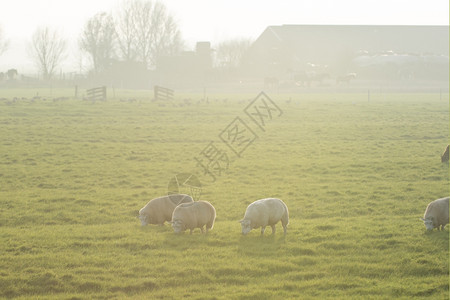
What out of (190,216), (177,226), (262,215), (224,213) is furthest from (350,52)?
(177,226)

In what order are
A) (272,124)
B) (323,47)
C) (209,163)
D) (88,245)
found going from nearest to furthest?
(88,245), (209,163), (272,124), (323,47)

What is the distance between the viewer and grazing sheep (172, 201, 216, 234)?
42.0ft

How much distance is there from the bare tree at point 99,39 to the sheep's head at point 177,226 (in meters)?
89.5

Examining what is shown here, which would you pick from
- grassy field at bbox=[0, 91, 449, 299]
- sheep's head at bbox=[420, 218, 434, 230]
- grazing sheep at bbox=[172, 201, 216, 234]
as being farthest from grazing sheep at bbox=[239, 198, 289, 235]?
→ sheep's head at bbox=[420, 218, 434, 230]

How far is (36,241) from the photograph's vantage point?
1254 centimetres

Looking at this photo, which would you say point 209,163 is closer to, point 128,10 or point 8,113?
point 8,113

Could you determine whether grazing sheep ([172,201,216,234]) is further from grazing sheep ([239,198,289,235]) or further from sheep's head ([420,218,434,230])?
sheep's head ([420,218,434,230])

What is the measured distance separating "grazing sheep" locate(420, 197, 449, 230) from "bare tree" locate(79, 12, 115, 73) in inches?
3589

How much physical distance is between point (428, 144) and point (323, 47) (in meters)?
92.6

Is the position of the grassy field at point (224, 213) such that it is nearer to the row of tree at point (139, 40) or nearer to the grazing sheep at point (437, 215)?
the grazing sheep at point (437, 215)

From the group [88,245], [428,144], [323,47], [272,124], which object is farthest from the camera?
[323,47]

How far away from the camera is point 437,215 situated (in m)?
12.7

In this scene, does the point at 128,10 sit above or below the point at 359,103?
above

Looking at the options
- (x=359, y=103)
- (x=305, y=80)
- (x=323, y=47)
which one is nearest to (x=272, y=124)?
(x=359, y=103)
